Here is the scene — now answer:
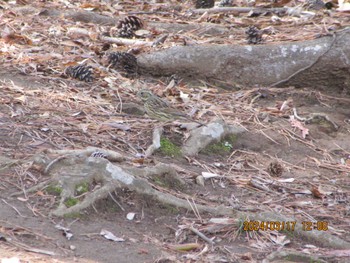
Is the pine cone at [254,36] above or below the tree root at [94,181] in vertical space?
below

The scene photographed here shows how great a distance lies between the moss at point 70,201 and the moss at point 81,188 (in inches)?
3.0

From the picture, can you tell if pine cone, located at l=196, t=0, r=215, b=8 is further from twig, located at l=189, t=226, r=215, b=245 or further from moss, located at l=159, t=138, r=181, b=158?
twig, located at l=189, t=226, r=215, b=245

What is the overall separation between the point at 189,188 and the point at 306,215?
0.84m

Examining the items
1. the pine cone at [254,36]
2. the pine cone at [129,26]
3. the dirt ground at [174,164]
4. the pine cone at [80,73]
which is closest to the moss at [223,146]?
the dirt ground at [174,164]

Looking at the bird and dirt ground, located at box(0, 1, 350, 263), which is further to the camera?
the bird

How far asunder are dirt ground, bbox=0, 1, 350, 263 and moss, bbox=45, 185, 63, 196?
5 centimetres

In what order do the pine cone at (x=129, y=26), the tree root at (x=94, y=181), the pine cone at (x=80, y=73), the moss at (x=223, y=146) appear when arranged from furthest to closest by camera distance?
the pine cone at (x=129, y=26) → the pine cone at (x=80, y=73) → the moss at (x=223, y=146) → the tree root at (x=94, y=181)

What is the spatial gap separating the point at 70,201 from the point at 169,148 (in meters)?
1.55

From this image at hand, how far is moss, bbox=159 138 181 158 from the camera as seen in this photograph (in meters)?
5.88

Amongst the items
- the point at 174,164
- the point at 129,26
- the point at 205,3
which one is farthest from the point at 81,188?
the point at 205,3

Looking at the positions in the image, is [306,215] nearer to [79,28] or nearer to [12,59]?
[12,59]

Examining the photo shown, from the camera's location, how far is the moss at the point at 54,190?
4602 millimetres

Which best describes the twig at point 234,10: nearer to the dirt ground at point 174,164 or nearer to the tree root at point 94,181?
the dirt ground at point 174,164
